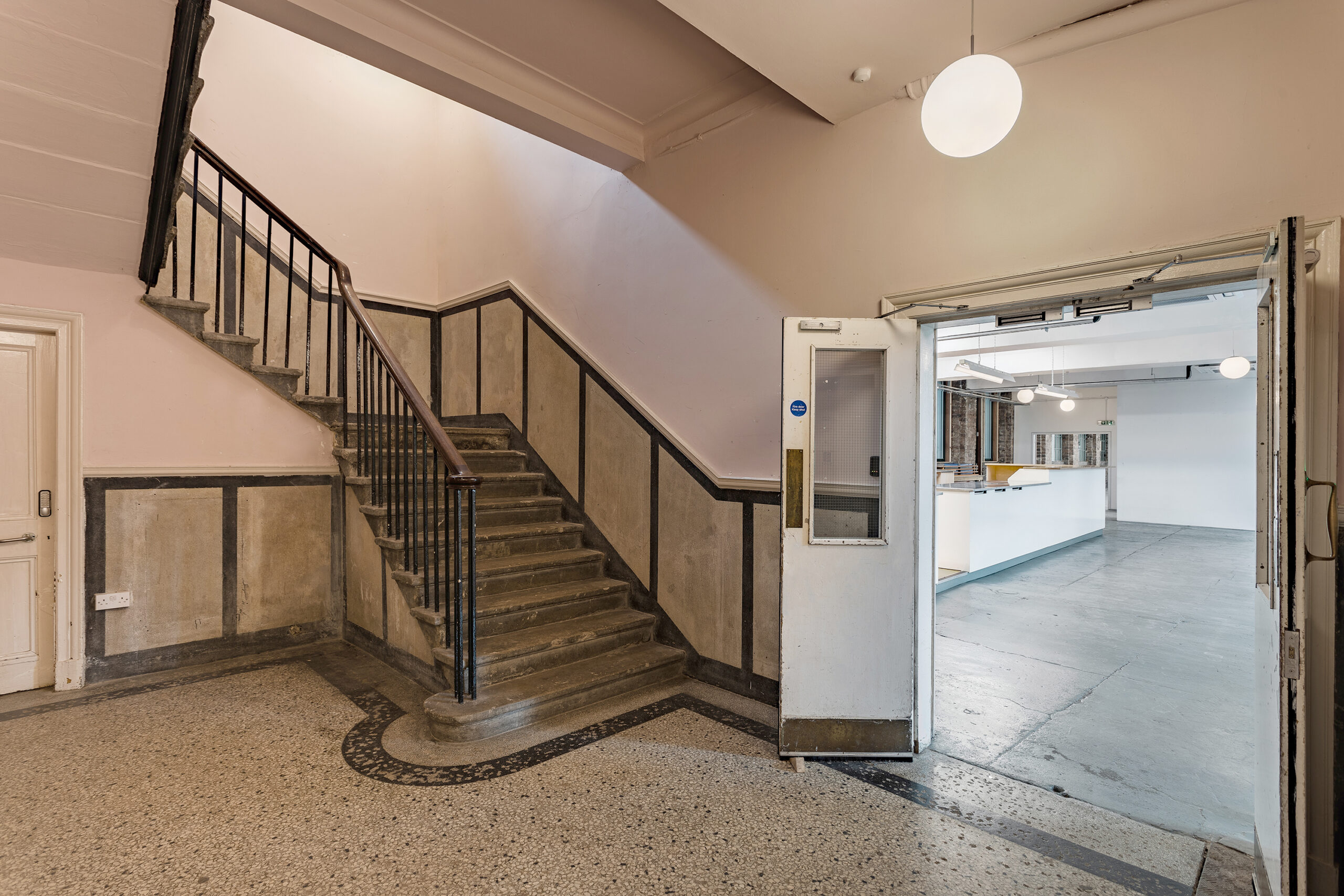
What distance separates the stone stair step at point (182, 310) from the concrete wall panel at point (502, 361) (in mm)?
2016

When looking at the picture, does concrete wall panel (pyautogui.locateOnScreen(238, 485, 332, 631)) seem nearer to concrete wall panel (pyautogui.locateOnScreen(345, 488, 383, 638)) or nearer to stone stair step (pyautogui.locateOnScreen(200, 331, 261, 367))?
concrete wall panel (pyautogui.locateOnScreen(345, 488, 383, 638))

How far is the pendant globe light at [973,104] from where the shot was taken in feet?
6.01

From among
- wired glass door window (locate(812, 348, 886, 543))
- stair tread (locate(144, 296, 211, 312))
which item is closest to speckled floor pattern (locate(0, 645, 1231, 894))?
wired glass door window (locate(812, 348, 886, 543))

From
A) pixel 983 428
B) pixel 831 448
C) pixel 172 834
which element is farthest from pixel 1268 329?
pixel 983 428

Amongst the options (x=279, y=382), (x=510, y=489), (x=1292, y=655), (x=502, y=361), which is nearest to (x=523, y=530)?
(x=510, y=489)

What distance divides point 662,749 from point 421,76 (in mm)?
3394

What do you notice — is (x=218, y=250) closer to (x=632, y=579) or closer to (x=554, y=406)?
(x=554, y=406)

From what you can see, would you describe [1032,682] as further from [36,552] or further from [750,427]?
[36,552]

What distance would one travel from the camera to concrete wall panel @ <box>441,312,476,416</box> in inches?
225

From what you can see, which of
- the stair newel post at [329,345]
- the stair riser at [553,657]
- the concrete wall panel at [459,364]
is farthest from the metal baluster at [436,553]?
the concrete wall panel at [459,364]

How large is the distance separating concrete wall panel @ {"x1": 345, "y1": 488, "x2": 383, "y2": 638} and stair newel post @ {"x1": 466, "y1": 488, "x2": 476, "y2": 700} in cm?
122

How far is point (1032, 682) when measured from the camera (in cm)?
383

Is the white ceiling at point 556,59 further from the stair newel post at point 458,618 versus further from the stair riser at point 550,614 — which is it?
the stair riser at point 550,614

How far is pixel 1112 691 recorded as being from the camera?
371cm
